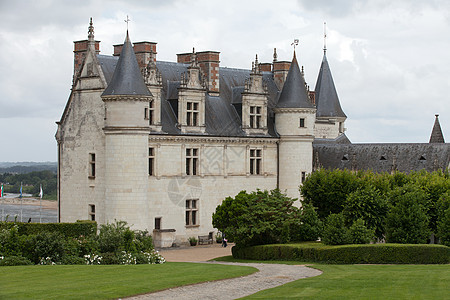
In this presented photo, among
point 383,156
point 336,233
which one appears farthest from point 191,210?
point 383,156

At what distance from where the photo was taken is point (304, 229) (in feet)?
130

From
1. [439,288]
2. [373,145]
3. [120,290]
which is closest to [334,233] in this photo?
[439,288]

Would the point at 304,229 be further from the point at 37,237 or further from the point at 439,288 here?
the point at 439,288

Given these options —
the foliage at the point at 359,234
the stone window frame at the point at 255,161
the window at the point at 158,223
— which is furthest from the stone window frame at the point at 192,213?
the foliage at the point at 359,234

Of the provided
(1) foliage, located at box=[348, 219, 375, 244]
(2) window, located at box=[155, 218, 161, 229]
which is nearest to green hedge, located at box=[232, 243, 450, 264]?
(1) foliage, located at box=[348, 219, 375, 244]

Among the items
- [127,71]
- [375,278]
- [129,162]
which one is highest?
[127,71]

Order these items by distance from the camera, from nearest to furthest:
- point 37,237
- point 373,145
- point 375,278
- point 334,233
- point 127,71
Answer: point 375,278, point 37,237, point 334,233, point 127,71, point 373,145

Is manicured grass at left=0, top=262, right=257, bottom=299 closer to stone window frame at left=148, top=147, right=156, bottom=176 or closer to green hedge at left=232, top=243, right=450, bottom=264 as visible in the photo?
green hedge at left=232, top=243, right=450, bottom=264

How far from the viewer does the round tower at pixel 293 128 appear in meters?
50.6

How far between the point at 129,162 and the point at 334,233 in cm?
1197

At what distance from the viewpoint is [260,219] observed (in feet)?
128

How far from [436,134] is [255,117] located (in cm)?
2268

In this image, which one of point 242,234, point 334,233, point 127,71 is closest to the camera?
point 334,233

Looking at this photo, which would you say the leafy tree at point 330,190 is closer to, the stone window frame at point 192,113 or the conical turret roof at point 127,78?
the stone window frame at point 192,113
